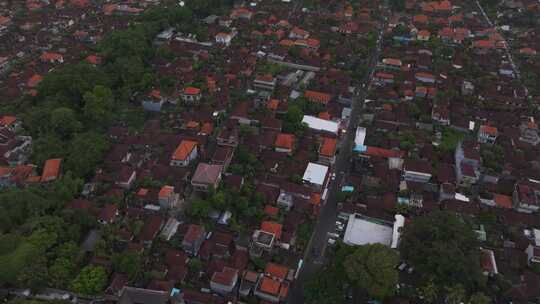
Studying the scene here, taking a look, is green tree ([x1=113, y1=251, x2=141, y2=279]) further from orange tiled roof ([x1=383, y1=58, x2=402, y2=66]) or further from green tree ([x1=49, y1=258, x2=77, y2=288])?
orange tiled roof ([x1=383, y1=58, x2=402, y2=66])

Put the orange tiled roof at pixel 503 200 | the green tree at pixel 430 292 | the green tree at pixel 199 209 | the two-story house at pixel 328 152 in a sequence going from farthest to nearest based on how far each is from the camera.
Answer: the two-story house at pixel 328 152, the orange tiled roof at pixel 503 200, the green tree at pixel 199 209, the green tree at pixel 430 292

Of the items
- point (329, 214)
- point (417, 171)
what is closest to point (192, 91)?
point (329, 214)

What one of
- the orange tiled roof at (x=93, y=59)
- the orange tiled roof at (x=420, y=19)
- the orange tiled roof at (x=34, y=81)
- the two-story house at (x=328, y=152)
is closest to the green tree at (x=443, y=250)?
the two-story house at (x=328, y=152)

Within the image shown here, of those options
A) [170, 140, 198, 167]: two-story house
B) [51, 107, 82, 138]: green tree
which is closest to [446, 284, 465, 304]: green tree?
[170, 140, 198, 167]: two-story house

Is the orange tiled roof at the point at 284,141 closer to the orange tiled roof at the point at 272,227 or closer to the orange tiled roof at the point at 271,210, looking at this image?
the orange tiled roof at the point at 271,210

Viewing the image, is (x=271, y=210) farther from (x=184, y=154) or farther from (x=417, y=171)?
(x=417, y=171)

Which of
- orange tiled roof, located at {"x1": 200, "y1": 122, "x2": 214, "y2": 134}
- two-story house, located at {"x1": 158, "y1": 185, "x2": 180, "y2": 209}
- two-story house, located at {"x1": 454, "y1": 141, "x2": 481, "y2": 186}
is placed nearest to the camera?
two-story house, located at {"x1": 158, "y1": 185, "x2": 180, "y2": 209}
